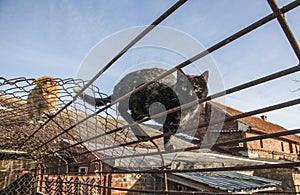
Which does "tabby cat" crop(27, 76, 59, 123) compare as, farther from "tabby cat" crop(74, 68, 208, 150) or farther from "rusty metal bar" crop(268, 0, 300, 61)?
"rusty metal bar" crop(268, 0, 300, 61)

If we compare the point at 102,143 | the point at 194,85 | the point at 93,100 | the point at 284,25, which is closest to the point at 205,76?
the point at 194,85

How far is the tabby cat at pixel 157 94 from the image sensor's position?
124 cm

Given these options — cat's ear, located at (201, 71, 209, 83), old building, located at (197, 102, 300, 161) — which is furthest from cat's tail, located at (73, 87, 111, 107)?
old building, located at (197, 102, 300, 161)

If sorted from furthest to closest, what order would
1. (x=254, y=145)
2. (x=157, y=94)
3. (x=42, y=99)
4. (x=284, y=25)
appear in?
(x=254, y=145)
(x=42, y=99)
(x=157, y=94)
(x=284, y=25)

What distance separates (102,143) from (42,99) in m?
1.01

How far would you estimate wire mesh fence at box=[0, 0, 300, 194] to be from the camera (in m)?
0.88

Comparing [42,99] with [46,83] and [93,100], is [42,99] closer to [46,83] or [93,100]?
[46,83]

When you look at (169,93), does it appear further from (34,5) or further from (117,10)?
(34,5)

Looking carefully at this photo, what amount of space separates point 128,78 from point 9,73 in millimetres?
1243

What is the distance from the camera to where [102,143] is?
107 inches

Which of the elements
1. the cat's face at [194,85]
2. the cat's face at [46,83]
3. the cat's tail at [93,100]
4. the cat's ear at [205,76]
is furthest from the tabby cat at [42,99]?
the cat's ear at [205,76]

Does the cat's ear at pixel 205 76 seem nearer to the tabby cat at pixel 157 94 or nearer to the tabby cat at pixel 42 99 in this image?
the tabby cat at pixel 157 94

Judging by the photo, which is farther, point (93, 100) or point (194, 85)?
point (93, 100)

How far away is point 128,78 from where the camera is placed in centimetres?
146
